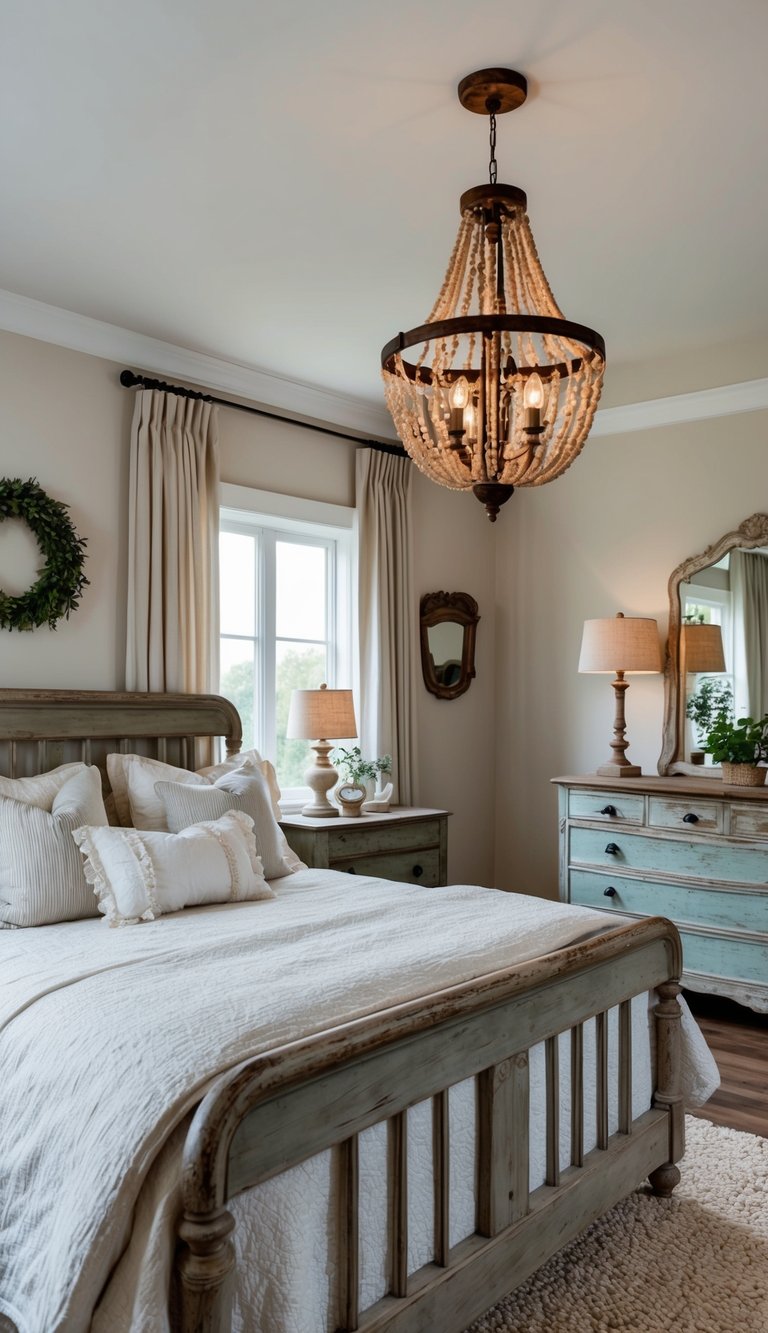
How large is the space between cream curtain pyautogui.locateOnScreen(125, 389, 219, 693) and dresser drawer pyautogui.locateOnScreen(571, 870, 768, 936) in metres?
1.88

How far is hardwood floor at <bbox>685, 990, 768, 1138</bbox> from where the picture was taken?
3158mm

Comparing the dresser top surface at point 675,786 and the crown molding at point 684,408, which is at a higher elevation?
the crown molding at point 684,408

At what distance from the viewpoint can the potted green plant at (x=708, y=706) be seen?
448 cm

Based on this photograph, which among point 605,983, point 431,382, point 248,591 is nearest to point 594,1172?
point 605,983

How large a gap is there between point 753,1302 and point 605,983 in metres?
0.73

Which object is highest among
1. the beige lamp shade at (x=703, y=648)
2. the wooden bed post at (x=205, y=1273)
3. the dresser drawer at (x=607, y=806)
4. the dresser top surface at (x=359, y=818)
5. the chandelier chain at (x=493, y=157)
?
the chandelier chain at (x=493, y=157)

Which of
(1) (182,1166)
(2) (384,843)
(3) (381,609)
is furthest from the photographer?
(3) (381,609)

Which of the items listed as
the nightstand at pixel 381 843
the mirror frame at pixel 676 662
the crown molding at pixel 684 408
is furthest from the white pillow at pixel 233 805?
the crown molding at pixel 684 408

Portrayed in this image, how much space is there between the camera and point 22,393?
369 cm

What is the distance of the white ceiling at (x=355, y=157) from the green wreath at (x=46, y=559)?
741 millimetres

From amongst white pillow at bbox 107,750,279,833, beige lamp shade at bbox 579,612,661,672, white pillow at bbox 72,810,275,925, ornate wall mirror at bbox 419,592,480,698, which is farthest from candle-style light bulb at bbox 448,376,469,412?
ornate wall mirror at bbox 419,592,480,698

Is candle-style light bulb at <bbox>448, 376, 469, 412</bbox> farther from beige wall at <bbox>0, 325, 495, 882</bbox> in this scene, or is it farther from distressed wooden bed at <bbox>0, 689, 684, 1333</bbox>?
beige wall at <bbox>0, 325, 495, 882</bbox>

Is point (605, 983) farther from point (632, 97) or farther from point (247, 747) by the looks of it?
point (247, 747)

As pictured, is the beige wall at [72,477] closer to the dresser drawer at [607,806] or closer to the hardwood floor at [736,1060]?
the dresser drawer at [607,806]
